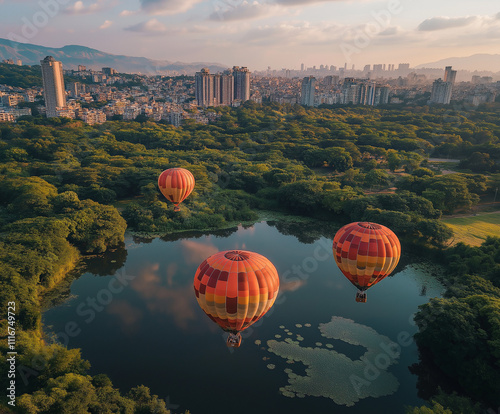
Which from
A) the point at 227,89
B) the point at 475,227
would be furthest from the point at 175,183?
the point at 227,89

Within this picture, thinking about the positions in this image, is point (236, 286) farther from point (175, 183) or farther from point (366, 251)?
point (175, 183)

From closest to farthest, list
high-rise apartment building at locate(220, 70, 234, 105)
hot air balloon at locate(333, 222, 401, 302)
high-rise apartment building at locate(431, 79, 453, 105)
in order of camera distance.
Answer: hot air balloon at locate(333, 222, 401, 302) < high-rise apartment building at locate(431, 79, 453, 105) < high-rise apartment building at locate(220, 70, 234, 105)

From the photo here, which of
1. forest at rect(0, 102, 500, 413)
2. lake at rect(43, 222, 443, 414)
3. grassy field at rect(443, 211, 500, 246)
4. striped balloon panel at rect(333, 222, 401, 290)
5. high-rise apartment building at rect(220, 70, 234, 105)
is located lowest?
lake at rect(43, 222, 443, 414)

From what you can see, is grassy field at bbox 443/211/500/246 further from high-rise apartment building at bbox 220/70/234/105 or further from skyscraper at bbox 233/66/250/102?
skyscraper at bbox 233/66/250/102

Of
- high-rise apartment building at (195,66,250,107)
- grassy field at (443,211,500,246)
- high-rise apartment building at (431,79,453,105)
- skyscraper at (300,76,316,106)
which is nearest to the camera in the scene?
grassy field at (443,211,500,246)

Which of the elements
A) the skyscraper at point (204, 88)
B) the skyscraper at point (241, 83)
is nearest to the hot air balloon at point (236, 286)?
the skyscraper at point (204, 88)

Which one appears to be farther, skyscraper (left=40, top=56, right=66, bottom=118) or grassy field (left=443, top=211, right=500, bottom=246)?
skyscraper (left=40, top=56, right=66, bottom=118)

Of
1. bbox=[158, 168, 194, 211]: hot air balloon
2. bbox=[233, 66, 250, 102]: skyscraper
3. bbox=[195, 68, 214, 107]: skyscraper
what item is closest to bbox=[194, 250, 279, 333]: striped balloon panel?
bbox=[158, 168, 194, 211]: hot air balloon

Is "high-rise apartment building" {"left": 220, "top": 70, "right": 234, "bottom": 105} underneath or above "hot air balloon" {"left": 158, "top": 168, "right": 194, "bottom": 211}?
above

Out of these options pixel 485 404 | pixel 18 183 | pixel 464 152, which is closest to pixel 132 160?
pixel 18 183
